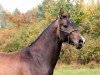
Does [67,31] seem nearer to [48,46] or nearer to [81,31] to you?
[48,46]

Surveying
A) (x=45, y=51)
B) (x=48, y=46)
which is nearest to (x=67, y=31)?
(x=48, y=46)

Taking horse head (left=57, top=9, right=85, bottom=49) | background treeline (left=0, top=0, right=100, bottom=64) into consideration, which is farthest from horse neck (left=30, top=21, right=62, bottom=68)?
background treeline (left=0, top=0, right=100, bottom=64)

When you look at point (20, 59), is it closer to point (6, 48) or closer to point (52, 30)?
point (52, 30)

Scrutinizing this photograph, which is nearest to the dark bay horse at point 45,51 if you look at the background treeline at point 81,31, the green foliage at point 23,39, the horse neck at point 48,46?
the horse neck at point 48,46

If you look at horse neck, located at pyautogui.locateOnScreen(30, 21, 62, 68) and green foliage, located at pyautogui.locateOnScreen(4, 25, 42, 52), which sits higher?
horse neck, located at pyautogui.locateOnScreen(30, 21, 62, 68)

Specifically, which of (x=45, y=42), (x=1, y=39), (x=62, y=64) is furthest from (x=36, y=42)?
(x=1, y=39)

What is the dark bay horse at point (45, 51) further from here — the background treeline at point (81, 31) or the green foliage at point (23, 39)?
the green foliage at point (23, 39)

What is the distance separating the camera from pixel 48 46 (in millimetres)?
8570

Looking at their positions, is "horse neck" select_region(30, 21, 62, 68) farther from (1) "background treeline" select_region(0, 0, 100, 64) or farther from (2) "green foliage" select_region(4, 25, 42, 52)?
(2) "green foliage" select_region(4, 25, 42, 52)

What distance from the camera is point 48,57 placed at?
28.0 ft

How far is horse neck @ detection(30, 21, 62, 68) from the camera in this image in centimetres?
850

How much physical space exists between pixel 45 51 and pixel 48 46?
15 centimetres

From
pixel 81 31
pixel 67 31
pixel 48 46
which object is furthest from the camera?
pixel 81 31

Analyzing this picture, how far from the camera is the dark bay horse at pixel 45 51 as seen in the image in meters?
8.22
